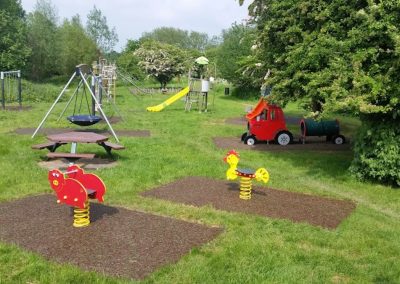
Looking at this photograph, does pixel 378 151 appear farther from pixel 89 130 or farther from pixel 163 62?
pixel 163 62

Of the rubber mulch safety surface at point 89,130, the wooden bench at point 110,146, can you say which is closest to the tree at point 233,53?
the rubber mulch safety surface at point 89,130

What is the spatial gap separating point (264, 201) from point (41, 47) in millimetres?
48430

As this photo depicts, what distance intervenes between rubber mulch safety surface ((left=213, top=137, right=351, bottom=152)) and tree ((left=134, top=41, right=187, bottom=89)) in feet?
99.8

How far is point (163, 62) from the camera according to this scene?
44406mm

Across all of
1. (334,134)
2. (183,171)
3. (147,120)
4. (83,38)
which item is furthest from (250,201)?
(83,38)

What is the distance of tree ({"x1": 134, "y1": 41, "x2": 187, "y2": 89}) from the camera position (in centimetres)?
4466

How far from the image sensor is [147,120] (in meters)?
19.8

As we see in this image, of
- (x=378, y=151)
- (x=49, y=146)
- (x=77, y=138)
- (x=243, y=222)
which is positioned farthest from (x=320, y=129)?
(x=243, y=222)

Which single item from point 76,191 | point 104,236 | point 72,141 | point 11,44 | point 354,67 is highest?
point 11,44

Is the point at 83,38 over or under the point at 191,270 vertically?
over

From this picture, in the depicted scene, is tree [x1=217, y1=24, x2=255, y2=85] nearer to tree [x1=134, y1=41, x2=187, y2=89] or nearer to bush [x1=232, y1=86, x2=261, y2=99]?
bush [x1=232, y1=86, x2=261, y2=99]

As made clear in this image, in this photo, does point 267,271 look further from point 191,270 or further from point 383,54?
point 383,54

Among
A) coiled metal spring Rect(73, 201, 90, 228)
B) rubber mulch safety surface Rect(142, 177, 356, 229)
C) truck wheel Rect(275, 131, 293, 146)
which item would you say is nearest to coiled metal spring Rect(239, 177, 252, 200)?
rubber mulch safety surface Rect(142, 177, 356, 229)

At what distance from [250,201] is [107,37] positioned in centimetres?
8001
